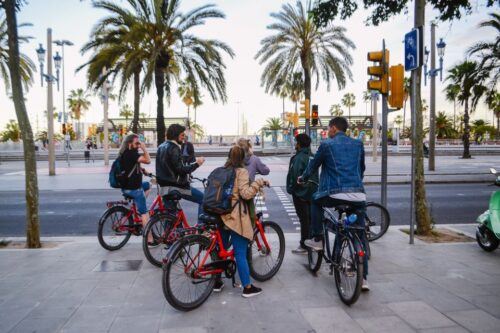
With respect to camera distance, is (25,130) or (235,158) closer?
(235,158)

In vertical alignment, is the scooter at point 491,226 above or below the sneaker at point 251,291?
above

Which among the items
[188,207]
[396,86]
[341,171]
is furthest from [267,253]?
[188,207]

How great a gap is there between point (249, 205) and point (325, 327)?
141 centimetres

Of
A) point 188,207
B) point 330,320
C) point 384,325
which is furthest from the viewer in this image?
point 188,207

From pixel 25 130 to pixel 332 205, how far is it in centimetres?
492

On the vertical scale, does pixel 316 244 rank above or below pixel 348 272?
above

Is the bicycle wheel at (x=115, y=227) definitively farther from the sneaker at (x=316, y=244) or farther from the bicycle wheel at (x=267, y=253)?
the sneaker at (x=316, y=244)

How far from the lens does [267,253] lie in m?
5.14

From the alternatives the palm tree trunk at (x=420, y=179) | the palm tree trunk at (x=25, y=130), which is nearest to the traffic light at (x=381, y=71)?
the palm tree trunk at (x=420, y=179)

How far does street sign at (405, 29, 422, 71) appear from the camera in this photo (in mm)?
6527

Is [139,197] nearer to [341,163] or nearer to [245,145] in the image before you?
[245,145]

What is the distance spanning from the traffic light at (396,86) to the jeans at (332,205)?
3.00 meters

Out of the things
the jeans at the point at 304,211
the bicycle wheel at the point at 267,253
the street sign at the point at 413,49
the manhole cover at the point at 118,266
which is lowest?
the manhole cover at the point at 118,266

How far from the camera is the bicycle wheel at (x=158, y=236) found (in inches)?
217
